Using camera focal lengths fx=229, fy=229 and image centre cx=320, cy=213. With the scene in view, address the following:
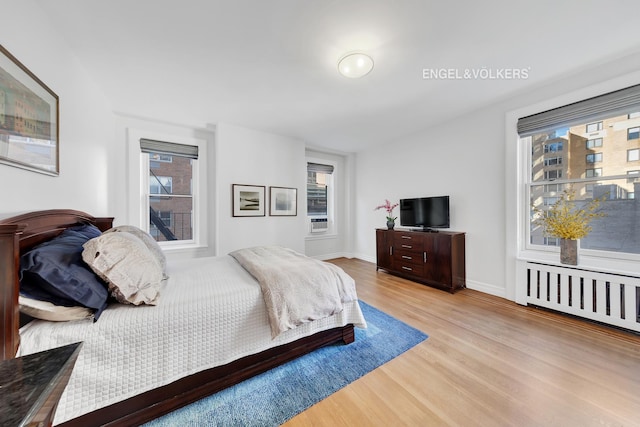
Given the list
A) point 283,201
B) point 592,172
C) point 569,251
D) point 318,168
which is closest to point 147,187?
point 283,201

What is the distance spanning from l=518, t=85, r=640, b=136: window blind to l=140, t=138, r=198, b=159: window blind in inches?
173

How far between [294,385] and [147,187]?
10.9ft

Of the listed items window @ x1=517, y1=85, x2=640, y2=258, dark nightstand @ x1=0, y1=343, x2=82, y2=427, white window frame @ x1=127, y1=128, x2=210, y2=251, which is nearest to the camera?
dark nightstand @ x1=0, y1=343, x2=82, y2=427

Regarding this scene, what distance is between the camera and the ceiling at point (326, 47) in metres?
1.54

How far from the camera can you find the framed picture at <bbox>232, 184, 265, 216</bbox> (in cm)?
364

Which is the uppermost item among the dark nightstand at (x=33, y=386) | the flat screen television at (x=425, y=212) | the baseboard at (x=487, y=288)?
the flat screen television at (x=425, y=212)

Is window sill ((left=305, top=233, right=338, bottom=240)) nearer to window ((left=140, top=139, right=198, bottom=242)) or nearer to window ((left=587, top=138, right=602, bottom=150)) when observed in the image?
window ((left=140, top=139, right=198, bottom=242))

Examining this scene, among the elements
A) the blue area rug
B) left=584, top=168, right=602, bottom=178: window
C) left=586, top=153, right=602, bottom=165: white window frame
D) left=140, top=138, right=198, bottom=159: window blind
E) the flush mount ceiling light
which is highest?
the flush mount ceiling light

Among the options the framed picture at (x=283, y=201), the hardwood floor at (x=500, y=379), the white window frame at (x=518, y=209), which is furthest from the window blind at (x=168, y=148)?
the white window frame at (x=518, y=209)

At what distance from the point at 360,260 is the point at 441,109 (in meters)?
3.21

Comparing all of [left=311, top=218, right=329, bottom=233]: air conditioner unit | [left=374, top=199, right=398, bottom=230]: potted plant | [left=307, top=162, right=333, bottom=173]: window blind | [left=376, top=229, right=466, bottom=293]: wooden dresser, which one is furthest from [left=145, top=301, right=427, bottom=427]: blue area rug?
[left=307, top=162, right=333, bottom=173]: window blind

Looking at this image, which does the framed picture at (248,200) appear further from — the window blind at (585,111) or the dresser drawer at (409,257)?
the window blind at (585,111)

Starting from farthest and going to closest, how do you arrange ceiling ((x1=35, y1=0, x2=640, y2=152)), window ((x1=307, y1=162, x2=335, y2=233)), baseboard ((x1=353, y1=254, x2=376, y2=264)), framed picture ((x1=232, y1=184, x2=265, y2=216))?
1. window ((x1=307, y1=162, x2=335, y2=233))
2. baseboard ((x1=353, y1=254, x2=376, y2=264))
3. framed picture ((x1=232, y1=184, x2=265, y2=216))
4. ceiling ((x1=35, y1=0, x2=640, y2=152))

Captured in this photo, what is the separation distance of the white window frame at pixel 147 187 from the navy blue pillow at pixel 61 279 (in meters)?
2.30
